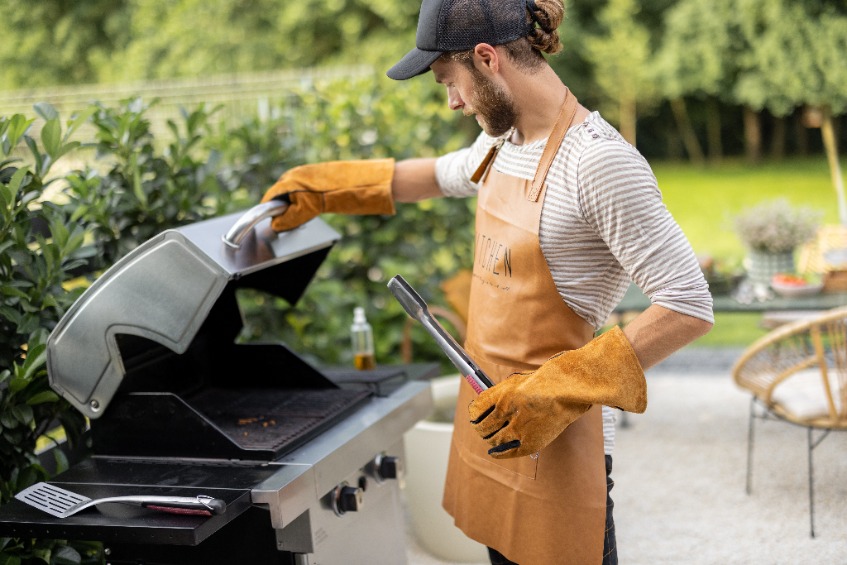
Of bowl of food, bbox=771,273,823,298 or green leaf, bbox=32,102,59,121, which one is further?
bowl of food, bbox=771,273,823,298

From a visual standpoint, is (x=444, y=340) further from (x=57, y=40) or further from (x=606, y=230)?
(x=57, y=40)

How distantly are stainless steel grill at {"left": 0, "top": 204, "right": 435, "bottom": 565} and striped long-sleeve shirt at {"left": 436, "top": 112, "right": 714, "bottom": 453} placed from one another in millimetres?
620

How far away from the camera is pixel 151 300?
5.93ft

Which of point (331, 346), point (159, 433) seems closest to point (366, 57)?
point (331, 346)

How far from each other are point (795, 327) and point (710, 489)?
2.95ft

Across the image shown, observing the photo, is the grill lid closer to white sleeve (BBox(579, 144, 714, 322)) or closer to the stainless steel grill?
the stainless steel grill

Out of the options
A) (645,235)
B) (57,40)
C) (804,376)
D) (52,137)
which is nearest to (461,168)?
(645,235)

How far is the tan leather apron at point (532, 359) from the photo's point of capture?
1.71 m

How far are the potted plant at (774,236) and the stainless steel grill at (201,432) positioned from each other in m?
3.03

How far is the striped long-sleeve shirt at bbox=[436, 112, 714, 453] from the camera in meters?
1.54

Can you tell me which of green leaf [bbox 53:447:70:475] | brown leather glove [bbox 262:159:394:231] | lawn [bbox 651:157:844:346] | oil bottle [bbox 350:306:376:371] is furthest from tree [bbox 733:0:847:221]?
green leaf [bbox 53:447:70:475]

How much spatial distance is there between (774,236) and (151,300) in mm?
3748

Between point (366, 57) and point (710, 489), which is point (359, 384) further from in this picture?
point (366, 57)

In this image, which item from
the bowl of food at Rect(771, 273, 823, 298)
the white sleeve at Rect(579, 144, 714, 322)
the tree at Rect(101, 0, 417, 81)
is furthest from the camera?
the tree at Rect(101, 0, 417, 81)
